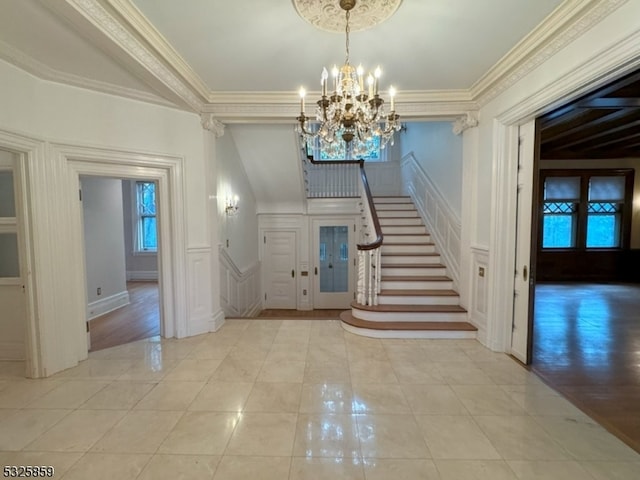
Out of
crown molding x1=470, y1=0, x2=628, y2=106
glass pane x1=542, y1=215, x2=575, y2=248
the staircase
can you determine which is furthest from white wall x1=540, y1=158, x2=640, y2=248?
crown molding x1=470, y1=0, x2=628, y2=106

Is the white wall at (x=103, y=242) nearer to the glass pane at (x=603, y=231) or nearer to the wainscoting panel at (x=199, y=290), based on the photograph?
the wainscoting panel at (x=199, y=290)

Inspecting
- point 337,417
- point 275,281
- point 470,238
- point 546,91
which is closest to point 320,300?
point 275,281

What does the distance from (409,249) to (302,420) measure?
12.5ft

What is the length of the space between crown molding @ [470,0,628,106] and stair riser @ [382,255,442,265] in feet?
8.35

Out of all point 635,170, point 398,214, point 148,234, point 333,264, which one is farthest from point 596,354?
point 148,234

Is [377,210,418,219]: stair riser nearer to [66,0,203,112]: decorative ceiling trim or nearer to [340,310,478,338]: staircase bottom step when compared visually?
[340,310,478,338]: staircase bottom step

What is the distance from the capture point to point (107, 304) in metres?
5.47

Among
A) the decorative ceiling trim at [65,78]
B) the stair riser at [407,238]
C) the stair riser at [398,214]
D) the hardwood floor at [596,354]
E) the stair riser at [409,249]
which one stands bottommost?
the hardwood floor at [596,354]

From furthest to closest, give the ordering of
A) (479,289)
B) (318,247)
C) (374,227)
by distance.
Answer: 1. (318,247)
2. (374,227)
3. (479,289)

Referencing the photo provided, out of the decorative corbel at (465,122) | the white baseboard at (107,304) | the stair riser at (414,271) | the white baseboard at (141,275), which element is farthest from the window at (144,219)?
the decorative corbel at (465,122)

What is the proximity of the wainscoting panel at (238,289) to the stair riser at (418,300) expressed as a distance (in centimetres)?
234

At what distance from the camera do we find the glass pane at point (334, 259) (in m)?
7.29

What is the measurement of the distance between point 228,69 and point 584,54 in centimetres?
295

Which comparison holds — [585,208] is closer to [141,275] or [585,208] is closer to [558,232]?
[558,232]
